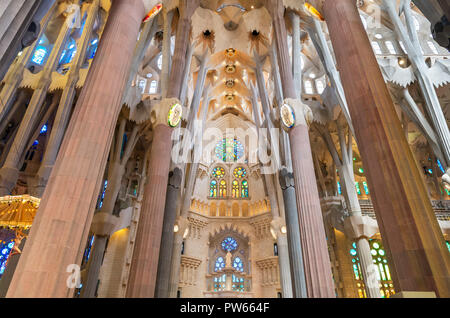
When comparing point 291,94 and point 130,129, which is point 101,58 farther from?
point 130,129

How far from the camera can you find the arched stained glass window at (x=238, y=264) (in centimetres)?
2178

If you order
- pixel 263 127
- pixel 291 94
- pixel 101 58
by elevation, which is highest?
pixel 263 127

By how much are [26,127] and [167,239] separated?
8013 millimetres

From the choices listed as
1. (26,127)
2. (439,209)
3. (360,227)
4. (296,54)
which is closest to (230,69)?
(296,54)

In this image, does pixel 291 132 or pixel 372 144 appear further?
pixel 291 132

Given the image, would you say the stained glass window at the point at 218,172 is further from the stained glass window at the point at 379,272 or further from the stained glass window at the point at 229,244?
the stained glass window at the point at 379,272

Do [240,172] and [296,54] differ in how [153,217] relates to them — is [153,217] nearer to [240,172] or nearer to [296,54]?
[296,54]

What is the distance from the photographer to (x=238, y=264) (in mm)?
22047

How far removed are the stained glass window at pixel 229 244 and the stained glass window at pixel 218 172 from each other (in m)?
5.85

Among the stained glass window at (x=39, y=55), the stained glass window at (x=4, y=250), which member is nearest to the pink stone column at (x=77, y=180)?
the stained glass window at (x=4, y=250)

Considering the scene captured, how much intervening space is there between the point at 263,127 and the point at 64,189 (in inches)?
672

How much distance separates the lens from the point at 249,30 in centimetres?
1814

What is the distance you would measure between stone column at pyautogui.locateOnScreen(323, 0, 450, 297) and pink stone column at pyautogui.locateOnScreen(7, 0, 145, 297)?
522 centimetres
